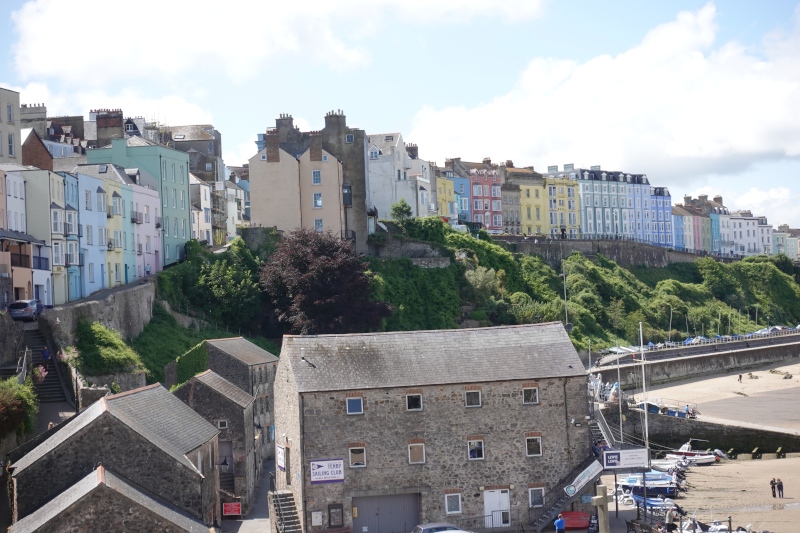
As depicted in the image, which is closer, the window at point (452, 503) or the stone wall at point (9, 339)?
the window at point (452, 503)

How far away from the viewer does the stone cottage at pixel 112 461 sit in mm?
29625

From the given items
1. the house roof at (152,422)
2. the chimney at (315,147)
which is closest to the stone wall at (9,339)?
the house roof at (152,422)

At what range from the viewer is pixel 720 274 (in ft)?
A: 392

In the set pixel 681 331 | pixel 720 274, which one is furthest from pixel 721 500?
pixel 720 274

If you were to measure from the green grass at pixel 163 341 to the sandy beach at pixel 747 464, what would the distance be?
884 inches

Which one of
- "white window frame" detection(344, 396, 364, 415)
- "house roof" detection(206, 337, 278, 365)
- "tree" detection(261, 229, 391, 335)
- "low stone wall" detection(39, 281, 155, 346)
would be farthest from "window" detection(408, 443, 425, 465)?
"tree" detection(261, 229, 391, 335)

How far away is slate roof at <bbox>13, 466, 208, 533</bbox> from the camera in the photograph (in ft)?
90.1

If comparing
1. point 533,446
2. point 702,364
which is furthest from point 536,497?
point 702,364

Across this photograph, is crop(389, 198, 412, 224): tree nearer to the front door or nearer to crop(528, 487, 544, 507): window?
crop(528, 487, 544, 507): window

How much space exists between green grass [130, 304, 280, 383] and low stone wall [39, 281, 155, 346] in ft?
1.74

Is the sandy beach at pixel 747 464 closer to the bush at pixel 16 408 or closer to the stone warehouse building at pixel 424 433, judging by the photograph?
the stone warehouse building at pixel 424 433

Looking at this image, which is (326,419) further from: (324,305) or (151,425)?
(324,305)

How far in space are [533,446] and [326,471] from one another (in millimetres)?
6798

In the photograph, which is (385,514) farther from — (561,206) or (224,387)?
Result: (561,206)
